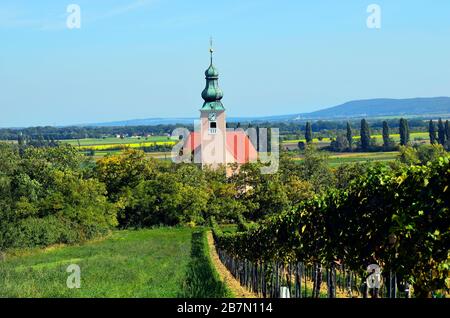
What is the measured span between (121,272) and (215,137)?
64.6 metres

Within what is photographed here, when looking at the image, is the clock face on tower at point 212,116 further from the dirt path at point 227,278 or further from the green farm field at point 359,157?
the dirt path at point 227,278

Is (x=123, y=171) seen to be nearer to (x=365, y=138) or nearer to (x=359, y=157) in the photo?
(x=359, y=157)

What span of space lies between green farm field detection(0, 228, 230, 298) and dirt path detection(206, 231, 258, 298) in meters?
0.70

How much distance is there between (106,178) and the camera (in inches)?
2662

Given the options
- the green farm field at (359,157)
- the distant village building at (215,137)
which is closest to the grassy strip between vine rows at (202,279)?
the distant village building at (215,137)

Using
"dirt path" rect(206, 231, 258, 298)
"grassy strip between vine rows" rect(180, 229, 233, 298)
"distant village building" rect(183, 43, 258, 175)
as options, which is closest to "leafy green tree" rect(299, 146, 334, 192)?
"distant village building" rect(183, 43, 258, 175)

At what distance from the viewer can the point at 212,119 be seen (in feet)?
300

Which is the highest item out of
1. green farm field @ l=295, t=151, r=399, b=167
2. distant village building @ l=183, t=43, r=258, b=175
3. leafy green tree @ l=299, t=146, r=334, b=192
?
distant village building @ l=183, t=43, r=258, b=175

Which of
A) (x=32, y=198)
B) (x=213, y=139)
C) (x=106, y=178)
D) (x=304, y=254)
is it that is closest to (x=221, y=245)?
(x=304, y=254)

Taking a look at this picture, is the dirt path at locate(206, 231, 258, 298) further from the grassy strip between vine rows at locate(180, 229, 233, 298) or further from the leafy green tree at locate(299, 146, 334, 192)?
the leafy green tree at locate(299, 146, 334, 192)

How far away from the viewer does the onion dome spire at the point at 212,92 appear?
92.6 meters

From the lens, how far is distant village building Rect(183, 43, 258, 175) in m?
86.9
